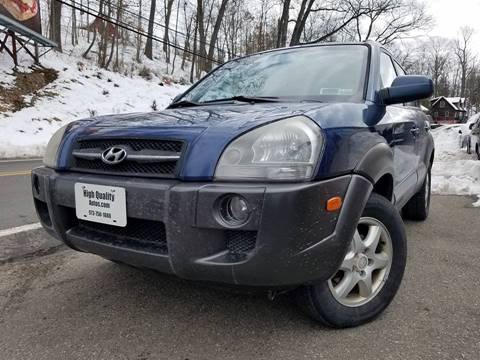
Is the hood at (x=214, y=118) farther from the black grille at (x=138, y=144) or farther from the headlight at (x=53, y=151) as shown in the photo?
the headlight at (x=53, y=151)

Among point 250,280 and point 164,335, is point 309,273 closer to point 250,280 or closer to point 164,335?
point 250,280

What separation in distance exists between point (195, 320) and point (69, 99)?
17153mm

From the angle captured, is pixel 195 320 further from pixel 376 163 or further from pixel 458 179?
pixel 458 179

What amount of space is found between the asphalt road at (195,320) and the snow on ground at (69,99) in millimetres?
10517

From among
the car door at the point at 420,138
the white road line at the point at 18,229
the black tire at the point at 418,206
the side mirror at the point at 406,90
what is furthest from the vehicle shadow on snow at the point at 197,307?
the black tire at the point at 418,206

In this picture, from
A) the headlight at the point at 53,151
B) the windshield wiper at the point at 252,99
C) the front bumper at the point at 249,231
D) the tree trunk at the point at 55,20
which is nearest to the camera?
the front bumper at the point at 249,231

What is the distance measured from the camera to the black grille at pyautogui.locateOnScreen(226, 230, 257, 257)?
179 centimetres

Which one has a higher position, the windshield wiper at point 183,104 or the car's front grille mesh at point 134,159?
the windshield wiper at point 183,104

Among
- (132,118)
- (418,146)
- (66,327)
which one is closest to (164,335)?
(66,327)

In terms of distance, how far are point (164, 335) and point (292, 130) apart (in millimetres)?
1172

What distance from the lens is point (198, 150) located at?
186 centimetres

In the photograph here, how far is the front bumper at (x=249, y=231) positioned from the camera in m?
1.75

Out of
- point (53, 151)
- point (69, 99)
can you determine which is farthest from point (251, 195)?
point (69, 99)

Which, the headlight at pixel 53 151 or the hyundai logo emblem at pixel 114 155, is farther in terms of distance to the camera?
the headlight at pixel 53 151
